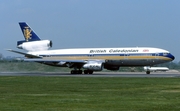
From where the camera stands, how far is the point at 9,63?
298 feet

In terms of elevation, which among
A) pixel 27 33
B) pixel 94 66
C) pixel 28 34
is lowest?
pixel 94 66

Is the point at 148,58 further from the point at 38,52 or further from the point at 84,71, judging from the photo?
the point at 38,52

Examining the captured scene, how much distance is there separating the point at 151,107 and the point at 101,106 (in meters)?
2.00

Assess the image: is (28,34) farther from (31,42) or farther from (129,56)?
(129,56)

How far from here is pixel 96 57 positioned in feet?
207

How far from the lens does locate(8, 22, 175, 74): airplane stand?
6084 centimetres

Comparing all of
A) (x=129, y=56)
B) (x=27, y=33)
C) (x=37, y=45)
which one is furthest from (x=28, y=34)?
(x=129, y=56)

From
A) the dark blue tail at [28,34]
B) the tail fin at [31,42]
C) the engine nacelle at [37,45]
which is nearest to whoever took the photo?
the engine nacelle at [37,45]

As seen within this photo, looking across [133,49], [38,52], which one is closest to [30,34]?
[38,52]

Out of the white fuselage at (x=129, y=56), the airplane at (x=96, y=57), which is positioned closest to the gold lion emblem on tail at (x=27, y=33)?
the airplane at (x=96, y=57)

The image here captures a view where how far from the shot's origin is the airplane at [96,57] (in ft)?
200

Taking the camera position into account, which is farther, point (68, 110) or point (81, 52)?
point (81, 52)

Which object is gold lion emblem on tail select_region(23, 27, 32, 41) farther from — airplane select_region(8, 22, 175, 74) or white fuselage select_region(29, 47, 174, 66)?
white fuselage select_region(29, 47, 174, 66)

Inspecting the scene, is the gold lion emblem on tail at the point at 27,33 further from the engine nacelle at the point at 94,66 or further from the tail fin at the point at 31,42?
the engine nacelle at the point at 94,66
